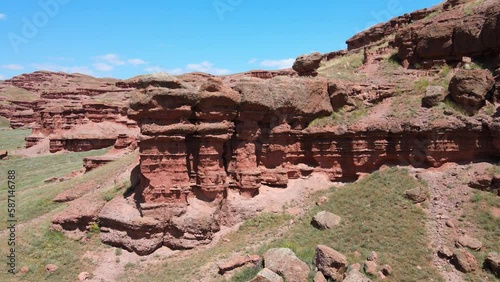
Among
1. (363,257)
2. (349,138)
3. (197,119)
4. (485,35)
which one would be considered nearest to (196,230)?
(197,119)

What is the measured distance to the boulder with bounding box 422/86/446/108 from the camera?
18734 millimetres

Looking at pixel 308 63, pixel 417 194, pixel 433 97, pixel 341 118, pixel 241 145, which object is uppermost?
pixel 308 63

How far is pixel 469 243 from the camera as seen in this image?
13703 millimetres

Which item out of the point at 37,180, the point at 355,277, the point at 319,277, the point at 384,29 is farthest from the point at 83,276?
the point at 384,29

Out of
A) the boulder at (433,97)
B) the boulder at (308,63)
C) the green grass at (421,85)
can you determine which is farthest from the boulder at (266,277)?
the boulder at (308,63)

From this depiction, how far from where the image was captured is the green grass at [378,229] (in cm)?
1345

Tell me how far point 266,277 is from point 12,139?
66.7 meters

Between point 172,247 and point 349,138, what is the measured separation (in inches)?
442

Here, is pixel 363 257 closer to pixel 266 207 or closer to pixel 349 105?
pixel 266 207

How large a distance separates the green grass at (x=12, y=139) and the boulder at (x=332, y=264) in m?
55.2

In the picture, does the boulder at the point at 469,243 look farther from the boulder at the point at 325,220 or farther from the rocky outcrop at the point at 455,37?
the rocky outcrop at the point at 455,37

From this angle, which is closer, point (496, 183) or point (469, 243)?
point (469, 243)

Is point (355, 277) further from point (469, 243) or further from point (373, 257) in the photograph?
point (469, 243)

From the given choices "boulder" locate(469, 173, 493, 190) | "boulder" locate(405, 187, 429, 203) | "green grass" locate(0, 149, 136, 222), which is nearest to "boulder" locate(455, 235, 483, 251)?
"boulder" locate(405, 187, 429, 203)
